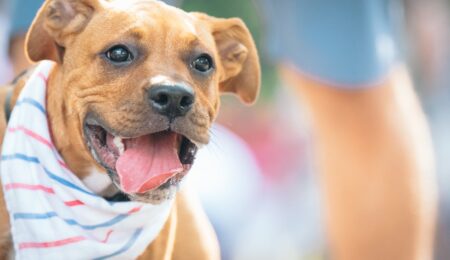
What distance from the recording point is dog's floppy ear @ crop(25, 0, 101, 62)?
3227 mm

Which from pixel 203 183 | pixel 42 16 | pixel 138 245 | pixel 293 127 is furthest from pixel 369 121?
pixel 293 127

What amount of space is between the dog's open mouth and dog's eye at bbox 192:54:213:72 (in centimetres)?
22

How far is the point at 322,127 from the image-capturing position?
3865 mm

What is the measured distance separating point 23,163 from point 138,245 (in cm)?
42

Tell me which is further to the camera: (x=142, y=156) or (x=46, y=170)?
(x=46, y=170)

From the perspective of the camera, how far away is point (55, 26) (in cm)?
323

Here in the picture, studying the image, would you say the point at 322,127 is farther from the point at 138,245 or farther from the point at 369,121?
the point at 138,245

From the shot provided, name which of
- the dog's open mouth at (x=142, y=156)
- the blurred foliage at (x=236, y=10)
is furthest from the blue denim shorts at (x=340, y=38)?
the blurred foliage at (x=236, y=10)

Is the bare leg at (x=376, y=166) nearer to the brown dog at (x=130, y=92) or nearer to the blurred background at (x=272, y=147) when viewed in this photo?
the blurred background at (x=272, y=147)

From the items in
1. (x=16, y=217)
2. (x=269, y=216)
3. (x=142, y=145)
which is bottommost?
(x=269, y=216)

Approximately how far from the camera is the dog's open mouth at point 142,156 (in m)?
3.01

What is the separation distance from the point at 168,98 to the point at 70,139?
40cm

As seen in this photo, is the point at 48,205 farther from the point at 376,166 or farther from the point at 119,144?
the point at 376,166

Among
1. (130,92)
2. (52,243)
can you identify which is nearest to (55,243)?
(52,243)
